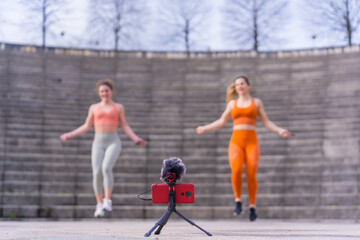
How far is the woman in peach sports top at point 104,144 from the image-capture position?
738 cm

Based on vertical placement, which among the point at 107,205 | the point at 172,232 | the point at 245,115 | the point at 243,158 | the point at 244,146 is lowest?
the point at 172,232

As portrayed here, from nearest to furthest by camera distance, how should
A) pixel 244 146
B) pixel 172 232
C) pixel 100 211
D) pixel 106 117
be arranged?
pixel 172 232, pixel 244 146, pixel 100 211, pixel 106 117

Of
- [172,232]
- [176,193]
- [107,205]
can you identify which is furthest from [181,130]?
[176,193]

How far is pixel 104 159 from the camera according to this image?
7.48m

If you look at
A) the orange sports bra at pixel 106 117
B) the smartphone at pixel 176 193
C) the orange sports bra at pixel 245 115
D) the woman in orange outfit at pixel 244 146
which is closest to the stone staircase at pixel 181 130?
the woman in orange outfit at pixel 244 146

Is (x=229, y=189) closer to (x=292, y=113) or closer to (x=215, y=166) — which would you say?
(x=215, y=166)

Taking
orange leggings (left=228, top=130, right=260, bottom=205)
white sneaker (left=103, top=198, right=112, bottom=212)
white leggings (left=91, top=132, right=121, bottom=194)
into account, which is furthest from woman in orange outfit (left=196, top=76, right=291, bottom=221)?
white sneaker (left=103, top=198, right=112, bottom=212)

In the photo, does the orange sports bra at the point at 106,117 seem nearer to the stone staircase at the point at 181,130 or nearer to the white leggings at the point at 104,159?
the white leggings at the point at 104,159

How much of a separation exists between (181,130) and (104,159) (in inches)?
161

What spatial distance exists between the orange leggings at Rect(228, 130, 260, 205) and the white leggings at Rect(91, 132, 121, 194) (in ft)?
6.05

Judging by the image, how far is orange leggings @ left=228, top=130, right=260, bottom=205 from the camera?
271 inches

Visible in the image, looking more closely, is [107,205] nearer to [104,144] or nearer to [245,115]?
[104,144]

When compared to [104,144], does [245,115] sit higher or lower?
higher

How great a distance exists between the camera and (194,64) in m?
15.0
